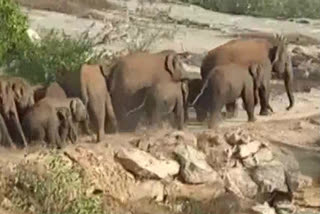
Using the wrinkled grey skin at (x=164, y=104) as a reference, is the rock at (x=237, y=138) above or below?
below

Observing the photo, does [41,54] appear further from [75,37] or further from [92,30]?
[92,30]

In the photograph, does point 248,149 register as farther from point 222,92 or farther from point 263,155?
point 222,92

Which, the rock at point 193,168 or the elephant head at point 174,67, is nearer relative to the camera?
the rock at point 193,168

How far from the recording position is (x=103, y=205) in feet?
38.8

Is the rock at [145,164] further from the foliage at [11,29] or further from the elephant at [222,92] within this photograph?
the foliage at [11,29]

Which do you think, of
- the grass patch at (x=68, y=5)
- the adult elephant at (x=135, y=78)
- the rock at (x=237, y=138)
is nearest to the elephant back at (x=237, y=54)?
the adult elephant at (x=135, y=78)

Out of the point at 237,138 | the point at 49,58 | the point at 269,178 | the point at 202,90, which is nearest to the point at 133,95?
the point at 202,90

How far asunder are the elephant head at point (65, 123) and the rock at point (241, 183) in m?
1.70

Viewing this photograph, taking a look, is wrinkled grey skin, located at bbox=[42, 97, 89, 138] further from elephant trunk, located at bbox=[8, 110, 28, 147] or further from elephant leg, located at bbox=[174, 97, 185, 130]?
elephant leg, located at bbox=[174, 97, 185, 130]

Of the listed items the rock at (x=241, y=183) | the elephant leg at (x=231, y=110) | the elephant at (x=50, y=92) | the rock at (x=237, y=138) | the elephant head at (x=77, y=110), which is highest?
the elephant at (x=50, y=92)

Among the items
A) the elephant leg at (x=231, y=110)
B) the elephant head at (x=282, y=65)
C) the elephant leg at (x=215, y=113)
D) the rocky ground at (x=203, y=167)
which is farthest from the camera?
the elephant head at (x=282, y=65)

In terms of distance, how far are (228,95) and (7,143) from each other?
339 centimetres

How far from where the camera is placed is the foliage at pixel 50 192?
37.0ft

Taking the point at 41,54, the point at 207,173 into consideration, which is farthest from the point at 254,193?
the point at 41,54
